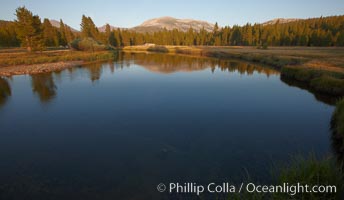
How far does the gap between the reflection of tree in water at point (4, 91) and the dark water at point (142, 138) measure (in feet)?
0.32

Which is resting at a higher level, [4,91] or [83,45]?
[83,45]

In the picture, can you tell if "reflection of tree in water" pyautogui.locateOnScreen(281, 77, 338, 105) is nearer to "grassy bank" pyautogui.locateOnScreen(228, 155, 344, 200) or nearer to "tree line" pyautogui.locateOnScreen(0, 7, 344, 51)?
"grassy bank" pyautogui.locateOnScreen(228, 155, 344, 200)

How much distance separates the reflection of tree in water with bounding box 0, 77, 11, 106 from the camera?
17906mm

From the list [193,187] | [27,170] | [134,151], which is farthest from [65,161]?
[193,187]

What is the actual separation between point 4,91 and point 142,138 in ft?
60.6

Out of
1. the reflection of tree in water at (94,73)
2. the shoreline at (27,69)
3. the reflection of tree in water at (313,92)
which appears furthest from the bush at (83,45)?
the reflection of tree in water at (313,92)

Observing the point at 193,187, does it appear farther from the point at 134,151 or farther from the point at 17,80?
the point at 17,80

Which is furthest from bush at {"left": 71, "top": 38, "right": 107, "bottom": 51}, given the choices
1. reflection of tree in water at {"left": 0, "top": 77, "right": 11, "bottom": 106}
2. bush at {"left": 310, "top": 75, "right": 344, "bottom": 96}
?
bush at {"left": 310, "top": 75, "right": 344, "bottom": 96}

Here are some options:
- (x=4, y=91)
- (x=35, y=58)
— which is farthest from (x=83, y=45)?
(x=4, y=91)

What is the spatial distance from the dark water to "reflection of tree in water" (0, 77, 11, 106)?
98 mm

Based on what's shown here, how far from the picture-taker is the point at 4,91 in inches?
808

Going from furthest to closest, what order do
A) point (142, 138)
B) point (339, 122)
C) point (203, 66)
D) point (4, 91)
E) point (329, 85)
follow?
point (203, 66) → point (4, 91) → point (329, 85) → point (142, 138) → point (339, 122)

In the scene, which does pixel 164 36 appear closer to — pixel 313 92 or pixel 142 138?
pixel 313 92

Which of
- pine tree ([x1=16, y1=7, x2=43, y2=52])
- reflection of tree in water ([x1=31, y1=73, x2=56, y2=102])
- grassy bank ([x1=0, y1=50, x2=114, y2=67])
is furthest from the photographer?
pine tree ([x1=16, y1=7, x2=43, y2=52])
